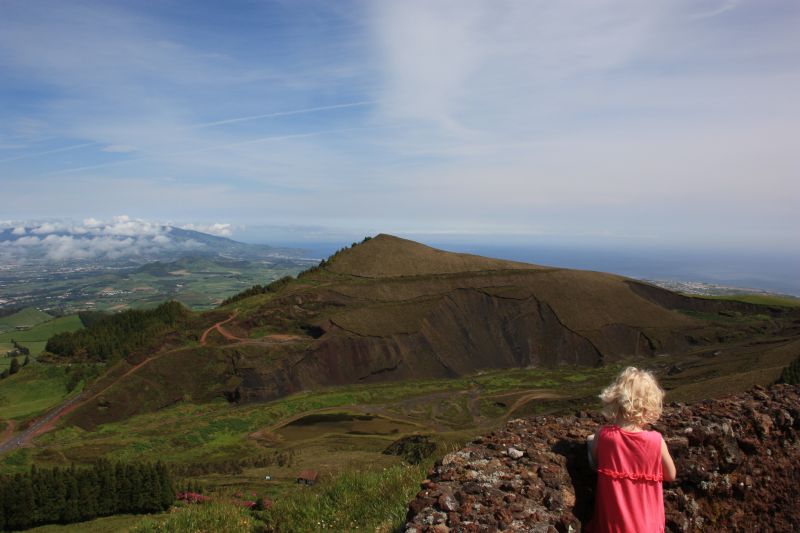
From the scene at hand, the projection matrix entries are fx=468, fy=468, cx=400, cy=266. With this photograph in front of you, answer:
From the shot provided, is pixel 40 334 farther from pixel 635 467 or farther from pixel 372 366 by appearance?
pixel 635 467

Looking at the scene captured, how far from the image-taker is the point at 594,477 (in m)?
5.21

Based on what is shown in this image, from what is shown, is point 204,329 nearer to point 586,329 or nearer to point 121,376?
point 121,376

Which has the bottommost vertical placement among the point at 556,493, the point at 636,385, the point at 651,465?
the point at 556,493

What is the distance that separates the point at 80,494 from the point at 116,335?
50.8 meters

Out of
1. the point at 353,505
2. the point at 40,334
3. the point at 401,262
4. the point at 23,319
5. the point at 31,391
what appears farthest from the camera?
the point at 23,319

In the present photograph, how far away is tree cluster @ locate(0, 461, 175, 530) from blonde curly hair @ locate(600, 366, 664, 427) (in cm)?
2648

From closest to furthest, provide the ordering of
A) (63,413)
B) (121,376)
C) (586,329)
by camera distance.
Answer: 1. (63,413)
2. (121,376)
3. (586,329)

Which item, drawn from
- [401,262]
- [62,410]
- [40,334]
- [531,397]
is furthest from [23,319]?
[531,397]

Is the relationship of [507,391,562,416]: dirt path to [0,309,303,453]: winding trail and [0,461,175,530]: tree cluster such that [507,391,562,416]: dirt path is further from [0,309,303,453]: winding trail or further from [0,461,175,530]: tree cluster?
[0,461,175,530]: tree cluster

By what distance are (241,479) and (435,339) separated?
3747 centimetres

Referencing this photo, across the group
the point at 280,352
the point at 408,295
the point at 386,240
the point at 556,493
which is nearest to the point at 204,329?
the point at 280,352

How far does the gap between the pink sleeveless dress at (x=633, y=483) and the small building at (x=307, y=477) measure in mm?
26034

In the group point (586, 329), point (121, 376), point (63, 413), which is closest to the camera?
point (63, 413)

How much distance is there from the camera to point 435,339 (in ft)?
208
